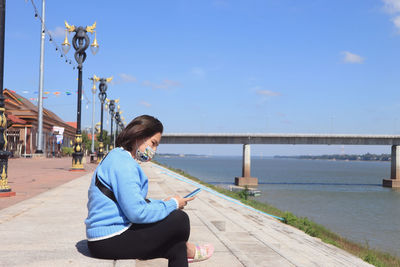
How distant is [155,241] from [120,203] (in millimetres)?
462

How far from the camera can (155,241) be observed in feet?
10.4

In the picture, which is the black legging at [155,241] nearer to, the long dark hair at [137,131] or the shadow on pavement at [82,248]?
the long dark hair at [137,131]

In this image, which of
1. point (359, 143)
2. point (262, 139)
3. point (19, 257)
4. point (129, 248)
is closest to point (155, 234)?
point (129, 248)

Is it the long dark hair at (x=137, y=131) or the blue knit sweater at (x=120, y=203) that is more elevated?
the long dark hair at (x=137, y=131)

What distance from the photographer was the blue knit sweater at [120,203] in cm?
298

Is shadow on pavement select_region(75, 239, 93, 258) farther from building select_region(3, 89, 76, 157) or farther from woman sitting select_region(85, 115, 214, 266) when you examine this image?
building select_region(3, 89, 76, 157)

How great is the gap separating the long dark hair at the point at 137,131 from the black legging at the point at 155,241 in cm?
69

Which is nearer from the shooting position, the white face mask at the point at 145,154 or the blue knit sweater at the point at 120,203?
the blue knit sweater at the point at 120,203

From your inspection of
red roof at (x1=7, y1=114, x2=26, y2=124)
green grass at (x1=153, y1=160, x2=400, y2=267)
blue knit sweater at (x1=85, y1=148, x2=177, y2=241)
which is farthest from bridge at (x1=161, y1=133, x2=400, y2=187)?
blue knit sweater at (x1=85, y1=148, x2=177, y2=241)

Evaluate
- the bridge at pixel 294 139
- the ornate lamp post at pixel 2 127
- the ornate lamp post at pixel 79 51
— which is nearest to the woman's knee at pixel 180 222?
the ornate lamp post at pixel 2 127

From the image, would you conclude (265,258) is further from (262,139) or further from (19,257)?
(262,139)

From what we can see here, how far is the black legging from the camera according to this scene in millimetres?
3162

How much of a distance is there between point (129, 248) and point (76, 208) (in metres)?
4.99

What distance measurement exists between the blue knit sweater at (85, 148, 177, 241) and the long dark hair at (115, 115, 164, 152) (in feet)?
0.30
